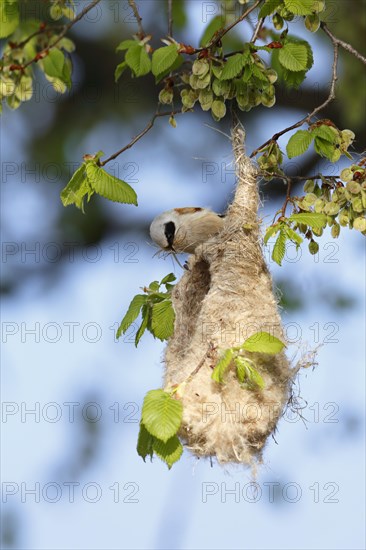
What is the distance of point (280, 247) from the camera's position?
112 inches

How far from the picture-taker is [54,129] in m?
6.10

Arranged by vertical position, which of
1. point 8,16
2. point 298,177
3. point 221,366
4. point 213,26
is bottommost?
point 221,366

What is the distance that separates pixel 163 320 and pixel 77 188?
0.55 meters

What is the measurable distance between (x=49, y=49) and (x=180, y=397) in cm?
123

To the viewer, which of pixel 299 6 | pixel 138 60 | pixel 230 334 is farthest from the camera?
pixel 230 334

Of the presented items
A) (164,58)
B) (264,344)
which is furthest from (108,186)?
(264,344)

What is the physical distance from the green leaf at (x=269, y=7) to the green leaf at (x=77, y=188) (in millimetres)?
699

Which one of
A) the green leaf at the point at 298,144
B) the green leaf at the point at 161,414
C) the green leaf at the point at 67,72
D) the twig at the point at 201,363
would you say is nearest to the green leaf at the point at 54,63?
the green leaf at the point at 67,72

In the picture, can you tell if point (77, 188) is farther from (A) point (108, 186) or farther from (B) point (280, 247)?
(B) point (280, 247)

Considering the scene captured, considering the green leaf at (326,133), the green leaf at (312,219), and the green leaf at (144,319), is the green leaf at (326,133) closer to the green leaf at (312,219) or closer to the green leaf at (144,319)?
the green leaf at (312,219)

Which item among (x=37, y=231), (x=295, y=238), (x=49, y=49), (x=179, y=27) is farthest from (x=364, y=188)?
(x=37, y=231)

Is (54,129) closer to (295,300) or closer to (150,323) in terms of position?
(295,300)

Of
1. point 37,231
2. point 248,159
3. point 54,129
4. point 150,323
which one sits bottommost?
point 150,323

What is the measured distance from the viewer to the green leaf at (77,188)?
9.47 feet
